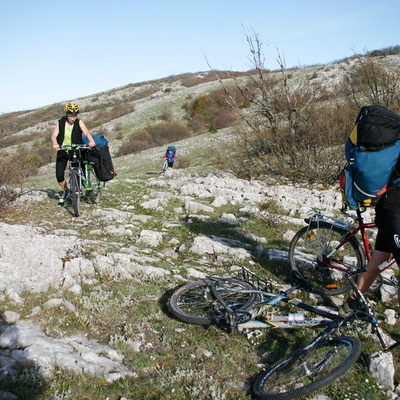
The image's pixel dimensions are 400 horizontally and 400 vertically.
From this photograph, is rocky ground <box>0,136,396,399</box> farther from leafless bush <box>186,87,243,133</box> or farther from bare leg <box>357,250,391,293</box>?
leafless bush <box>186,87,243,133</box>

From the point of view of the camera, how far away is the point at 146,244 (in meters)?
7.35

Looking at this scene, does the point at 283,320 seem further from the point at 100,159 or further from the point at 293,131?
the point at 293,131

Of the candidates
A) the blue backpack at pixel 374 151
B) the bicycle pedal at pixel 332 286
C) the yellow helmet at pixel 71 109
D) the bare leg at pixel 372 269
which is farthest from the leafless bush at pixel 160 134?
the blue backpack at pixel 374 151

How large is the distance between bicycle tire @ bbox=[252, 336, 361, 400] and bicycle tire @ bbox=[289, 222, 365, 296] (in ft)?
6.56

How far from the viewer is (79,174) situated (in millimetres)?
9016

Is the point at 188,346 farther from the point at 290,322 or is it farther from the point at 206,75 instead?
the point at 206,75

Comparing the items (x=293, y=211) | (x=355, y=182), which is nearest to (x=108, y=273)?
(x=355, y=182)

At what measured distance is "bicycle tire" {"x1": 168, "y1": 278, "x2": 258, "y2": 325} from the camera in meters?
4.67

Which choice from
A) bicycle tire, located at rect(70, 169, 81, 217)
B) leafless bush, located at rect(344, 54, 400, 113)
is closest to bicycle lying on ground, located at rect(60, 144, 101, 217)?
bicycle tire, located at rect(70, 169, 81, 217)

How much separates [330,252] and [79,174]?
19.2 ft

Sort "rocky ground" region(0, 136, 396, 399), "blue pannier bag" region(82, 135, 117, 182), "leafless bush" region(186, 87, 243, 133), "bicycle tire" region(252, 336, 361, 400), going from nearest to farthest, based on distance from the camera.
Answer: "bicycle tire" region(252, 336, 361, 400) < "rocky ground" region(0, 136, 396, 399) < "blue pannier bag" region(82, 135, 117, 182) < "leafless bush" region(186, 87, 243, 133)

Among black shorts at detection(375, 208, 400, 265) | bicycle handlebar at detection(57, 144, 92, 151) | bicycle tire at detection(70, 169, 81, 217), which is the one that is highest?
bicycle handlebar at detection(57, 144, 92, 151)

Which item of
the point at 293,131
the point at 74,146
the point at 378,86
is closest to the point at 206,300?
the point at 74,146

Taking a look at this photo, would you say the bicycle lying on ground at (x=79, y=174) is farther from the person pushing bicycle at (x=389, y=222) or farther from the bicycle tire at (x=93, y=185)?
the person pushing bicycle at (x=389, y=222)
